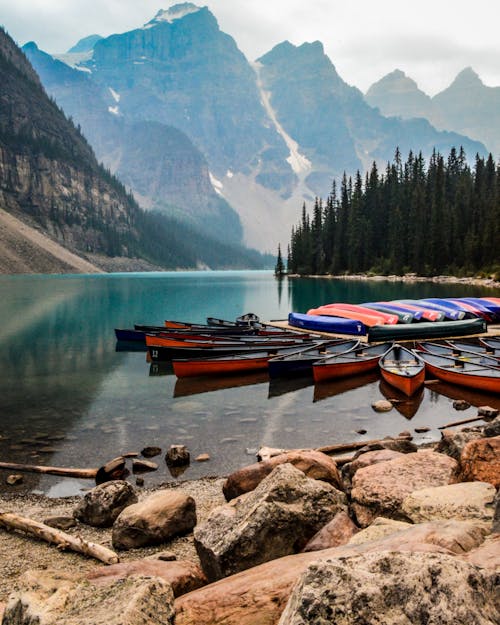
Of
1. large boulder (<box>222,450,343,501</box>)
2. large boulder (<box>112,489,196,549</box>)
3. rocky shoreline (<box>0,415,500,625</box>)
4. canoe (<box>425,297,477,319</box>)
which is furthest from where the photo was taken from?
canoe (<box>425,297,477,319</box>)

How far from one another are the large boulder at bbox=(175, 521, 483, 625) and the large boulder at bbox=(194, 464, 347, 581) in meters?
1.31

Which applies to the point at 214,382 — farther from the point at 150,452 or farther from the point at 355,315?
the point at 355,315

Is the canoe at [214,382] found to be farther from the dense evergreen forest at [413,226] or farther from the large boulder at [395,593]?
the dense evergreen forest at [413,226]

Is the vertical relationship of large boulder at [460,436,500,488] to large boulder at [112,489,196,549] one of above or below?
above

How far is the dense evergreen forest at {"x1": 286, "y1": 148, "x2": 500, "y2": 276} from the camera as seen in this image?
348ft

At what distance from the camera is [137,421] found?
1811 centimetres

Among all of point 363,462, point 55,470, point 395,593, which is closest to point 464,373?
point 363,462

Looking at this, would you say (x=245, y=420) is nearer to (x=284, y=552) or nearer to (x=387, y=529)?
(x=284, y=552)

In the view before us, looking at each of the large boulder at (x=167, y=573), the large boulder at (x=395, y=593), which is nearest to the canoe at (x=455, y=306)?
the large boulder at (x=167, y=573)

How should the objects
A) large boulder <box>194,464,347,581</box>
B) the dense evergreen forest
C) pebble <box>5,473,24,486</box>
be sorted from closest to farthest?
large boulder <box>194,464,347,581</box>, pebble <box>5,473,24,486</box>, the dense evergreen forest

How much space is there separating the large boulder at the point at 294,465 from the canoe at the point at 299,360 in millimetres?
14764

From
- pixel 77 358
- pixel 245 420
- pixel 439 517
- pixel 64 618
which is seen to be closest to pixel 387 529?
pixel 439 517

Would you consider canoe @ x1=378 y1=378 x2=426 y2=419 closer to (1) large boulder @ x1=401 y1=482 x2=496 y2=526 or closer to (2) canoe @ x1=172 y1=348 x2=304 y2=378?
(2) canoe @ x1=172 y1=348 x2=304 y2=378

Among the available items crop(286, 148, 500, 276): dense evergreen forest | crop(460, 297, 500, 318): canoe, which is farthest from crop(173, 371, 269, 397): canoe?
crop(286, 148, 500, 276): dense evergreen forest
